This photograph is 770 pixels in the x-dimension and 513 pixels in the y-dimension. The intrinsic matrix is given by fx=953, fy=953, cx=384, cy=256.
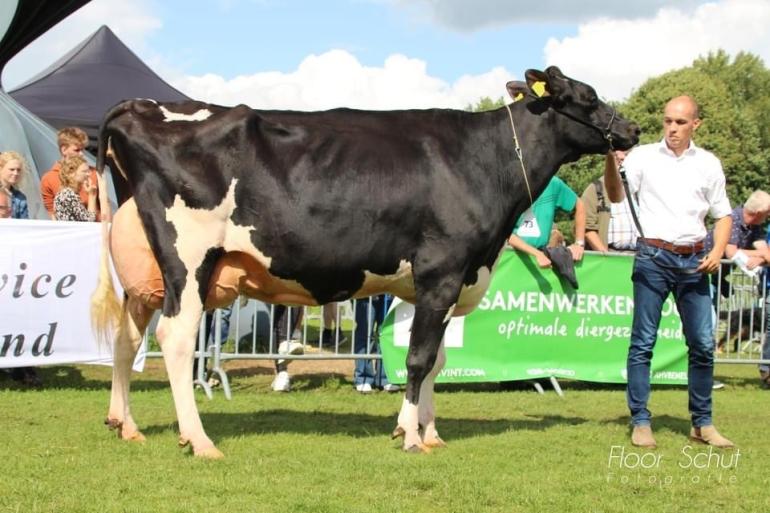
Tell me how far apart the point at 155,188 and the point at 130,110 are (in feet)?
1.97

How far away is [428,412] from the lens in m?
6.90

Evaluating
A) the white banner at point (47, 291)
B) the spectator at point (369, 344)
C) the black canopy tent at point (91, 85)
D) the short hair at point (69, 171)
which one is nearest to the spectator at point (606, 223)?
the spectator at point (369, 344)

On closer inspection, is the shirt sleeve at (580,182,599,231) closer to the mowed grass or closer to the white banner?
the mowed grass

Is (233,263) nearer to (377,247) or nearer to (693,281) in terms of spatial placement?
(377,247)

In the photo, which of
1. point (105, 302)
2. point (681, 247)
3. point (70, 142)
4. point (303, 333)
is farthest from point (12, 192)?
point (681, 247)

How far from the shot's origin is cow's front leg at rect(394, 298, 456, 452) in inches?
257

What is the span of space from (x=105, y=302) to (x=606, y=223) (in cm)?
617

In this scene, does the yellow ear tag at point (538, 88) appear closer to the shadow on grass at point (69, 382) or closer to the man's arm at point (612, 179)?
the man's arm at point (612, 179)

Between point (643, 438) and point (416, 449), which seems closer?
point (416, 449)

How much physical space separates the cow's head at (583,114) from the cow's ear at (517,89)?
11 cm

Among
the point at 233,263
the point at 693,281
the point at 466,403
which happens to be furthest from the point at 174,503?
the point at 466,403

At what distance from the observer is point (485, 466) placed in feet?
19.7

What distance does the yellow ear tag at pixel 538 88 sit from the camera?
270 inches

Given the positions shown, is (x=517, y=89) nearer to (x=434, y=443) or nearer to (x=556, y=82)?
(x=556, y=82)
